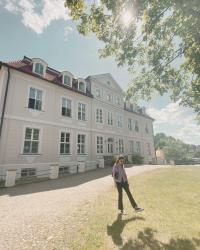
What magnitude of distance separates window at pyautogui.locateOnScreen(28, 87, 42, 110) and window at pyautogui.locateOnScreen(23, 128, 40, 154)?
2.24 meters

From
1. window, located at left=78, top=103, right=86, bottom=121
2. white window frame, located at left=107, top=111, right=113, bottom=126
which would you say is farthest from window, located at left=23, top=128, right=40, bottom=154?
white window frame, located at left=107, top=111, right=113, bottom=126

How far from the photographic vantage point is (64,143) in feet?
59.8

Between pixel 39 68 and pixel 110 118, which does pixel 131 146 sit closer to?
pixel 110 118

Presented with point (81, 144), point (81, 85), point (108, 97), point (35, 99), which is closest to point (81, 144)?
point (81, 144)

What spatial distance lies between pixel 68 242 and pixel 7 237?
1711 mm

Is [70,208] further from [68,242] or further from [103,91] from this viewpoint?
[103,91]

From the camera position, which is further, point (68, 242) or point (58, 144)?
point (58, 144)

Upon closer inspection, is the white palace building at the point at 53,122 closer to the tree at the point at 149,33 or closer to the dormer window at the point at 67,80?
the dormer window at the point at 67,80

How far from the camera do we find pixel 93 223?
5277mm

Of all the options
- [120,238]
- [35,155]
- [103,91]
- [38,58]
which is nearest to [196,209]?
[120,238]

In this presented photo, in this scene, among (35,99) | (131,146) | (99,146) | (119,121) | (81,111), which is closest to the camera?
(35,99)

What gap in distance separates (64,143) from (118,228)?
14.0m

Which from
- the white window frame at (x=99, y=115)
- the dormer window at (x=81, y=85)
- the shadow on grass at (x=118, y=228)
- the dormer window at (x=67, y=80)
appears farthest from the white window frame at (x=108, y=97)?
the shadow on grass at (x=118, y=228)

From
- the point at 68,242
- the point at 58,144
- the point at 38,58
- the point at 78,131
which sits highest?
the point at 38,58
